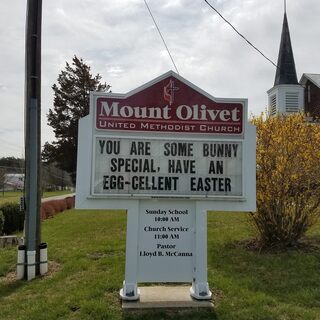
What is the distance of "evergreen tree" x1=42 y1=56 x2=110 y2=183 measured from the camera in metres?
46.6

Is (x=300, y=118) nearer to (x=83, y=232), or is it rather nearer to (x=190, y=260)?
(x=190, y=260)

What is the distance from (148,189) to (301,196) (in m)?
4.00

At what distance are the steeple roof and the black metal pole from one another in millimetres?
27072

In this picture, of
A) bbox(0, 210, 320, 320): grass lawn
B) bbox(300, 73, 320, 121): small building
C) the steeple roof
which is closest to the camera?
bbox(0, 210, 320, 320): grass lawn

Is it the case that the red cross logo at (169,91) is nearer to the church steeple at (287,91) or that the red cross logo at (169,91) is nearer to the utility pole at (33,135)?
the utility pole at (33,135)

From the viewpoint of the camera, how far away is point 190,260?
Result: 6125mm

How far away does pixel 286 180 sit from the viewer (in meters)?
8.59

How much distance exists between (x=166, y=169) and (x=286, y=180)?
11.2 feet

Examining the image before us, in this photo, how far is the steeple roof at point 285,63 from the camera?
33431 mm

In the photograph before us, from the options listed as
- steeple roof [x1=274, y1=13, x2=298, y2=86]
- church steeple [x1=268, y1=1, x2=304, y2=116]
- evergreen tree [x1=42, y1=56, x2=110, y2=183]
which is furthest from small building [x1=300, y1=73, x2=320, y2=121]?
evergreen tree [x1=42, y1=56, x2=110, y2=183]

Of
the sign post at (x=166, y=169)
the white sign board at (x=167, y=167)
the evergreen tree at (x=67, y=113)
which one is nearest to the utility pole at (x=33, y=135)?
the sign post at (x=166, y=169)

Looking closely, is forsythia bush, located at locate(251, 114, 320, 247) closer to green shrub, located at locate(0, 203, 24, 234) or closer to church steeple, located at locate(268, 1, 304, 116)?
green shrub, located at locate(0, 203, 24, 234)

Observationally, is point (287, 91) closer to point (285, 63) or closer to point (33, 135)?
point (285, 63)

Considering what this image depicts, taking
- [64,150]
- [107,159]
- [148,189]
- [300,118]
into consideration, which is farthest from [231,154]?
[64,150]
